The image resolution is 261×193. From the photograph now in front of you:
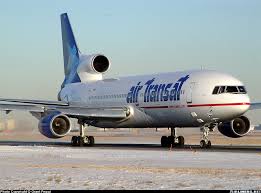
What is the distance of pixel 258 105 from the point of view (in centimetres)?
3909

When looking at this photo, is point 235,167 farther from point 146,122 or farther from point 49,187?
point 146,122

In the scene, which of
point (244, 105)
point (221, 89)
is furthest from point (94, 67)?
point (244, 105)

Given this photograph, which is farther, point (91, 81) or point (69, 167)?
point (91, 81)

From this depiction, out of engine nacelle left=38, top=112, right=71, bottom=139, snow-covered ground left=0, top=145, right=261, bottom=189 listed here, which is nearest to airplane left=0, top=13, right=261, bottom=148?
engine nacelle left=38, top=112, right=71, bottom=139

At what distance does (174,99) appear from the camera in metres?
35.1

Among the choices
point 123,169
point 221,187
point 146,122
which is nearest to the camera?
point 221,187

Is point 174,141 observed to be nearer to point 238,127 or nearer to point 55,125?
point 238,127

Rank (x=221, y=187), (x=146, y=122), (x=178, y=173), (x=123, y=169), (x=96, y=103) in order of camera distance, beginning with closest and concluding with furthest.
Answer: (x=221, y=187) → (x=178, y=173) → (x=123, y=169) → (x=146, y=122) → (x=96, y=103)

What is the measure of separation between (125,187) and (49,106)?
27.5 meters

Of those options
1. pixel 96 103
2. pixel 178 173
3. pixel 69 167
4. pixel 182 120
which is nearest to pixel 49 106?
pixel 96 103

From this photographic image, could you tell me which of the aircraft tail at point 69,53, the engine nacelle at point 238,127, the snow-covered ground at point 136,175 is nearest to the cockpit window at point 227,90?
the engine nacelle at point 238,127

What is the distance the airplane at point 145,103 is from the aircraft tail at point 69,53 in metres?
0.22

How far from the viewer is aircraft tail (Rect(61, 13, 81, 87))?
48.4 meters

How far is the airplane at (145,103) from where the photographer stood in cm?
3356
